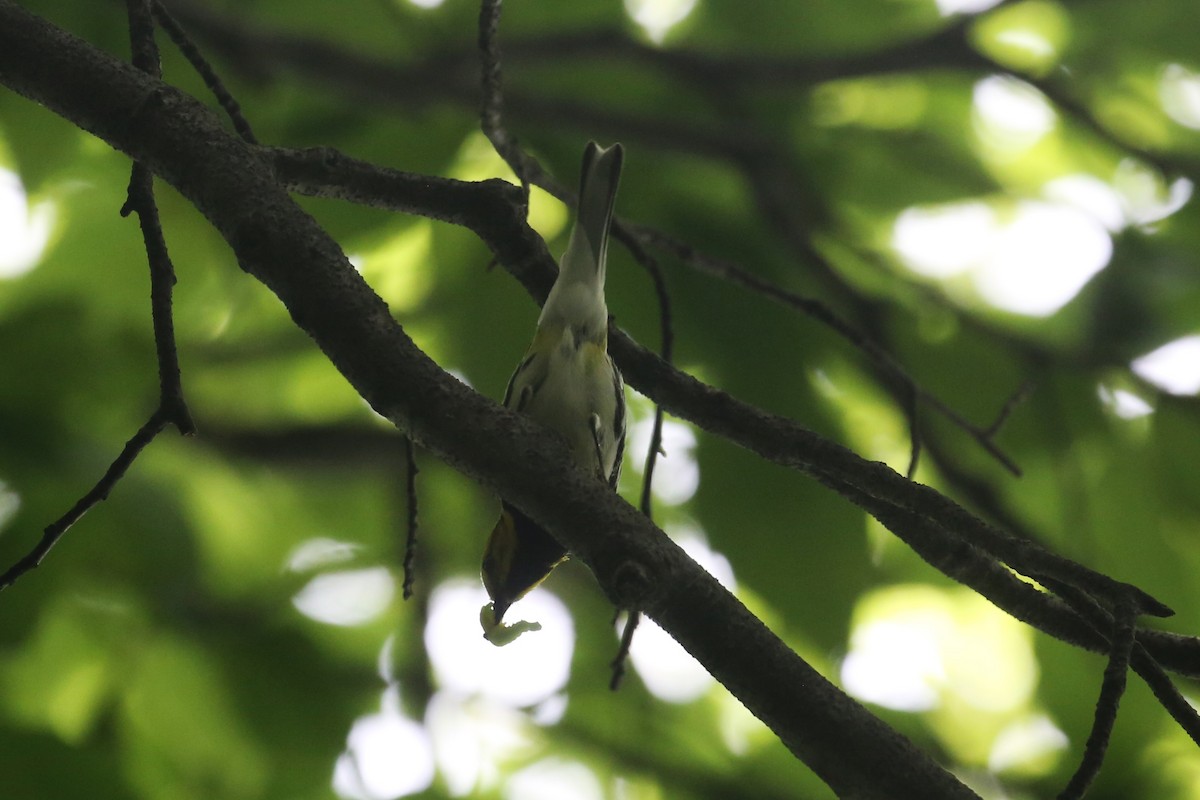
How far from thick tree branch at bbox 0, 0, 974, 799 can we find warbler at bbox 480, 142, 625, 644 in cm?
115

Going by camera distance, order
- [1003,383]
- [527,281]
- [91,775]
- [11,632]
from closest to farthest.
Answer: [527,281] < [91,775] < [11,632] < [1003,383]

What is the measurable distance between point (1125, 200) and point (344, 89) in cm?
321

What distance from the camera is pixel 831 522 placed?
10.0 ft

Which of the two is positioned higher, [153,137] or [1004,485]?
[1004,485]

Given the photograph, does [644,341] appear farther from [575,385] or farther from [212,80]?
[212,80]

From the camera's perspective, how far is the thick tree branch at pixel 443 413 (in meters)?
1.42

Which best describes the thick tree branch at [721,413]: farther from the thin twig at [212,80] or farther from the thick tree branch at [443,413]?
the thin twig at [212,80]

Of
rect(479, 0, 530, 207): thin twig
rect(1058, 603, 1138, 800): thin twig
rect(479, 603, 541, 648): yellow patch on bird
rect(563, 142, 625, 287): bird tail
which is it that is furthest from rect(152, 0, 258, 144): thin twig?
rect(1058, 603, 1138, 800): thin twig

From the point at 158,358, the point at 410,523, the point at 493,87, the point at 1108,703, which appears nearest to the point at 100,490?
the point at 158,358

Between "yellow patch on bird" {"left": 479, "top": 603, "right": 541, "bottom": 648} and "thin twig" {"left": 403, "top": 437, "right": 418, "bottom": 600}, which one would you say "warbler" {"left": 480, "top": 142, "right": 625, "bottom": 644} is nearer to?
"yellow patch on bird" {"left": 479, "top": 603, "right": 541, "bottom": 648}

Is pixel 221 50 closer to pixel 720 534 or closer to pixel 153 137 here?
pixel 153 137

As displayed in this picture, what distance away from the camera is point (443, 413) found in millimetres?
1565

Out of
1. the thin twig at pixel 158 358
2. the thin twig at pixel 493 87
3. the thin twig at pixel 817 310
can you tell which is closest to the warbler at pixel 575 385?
the thin twig at pixel 817 310

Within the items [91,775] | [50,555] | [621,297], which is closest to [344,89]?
[621,297]
